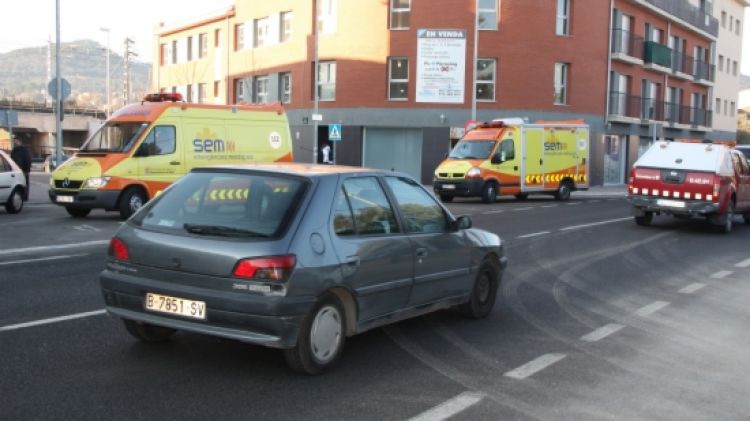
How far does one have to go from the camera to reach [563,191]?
28.7m

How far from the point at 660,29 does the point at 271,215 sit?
156 feet

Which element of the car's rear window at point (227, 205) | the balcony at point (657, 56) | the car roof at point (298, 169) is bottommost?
the car's rear window at point (227, 205)

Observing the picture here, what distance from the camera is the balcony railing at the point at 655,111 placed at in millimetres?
42384

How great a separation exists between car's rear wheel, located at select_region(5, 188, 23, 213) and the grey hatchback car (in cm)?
1372

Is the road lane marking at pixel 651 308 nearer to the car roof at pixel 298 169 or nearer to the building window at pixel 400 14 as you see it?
the car roof at pixel 298 169

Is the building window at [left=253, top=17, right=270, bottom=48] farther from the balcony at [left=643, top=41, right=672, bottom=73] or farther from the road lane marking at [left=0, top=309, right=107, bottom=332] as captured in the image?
the road lane marking at [left=0, top=309, right=107, bottom=332]

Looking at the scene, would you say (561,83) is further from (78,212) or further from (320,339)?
(320,339)

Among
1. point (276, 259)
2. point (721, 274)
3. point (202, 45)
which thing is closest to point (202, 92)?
point (202, 45)

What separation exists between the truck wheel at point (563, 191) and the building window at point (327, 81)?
14589 millimetres

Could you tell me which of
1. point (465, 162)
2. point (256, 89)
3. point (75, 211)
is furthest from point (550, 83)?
point (75, 211)

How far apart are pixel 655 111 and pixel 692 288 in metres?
40.8

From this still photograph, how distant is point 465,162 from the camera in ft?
84.5

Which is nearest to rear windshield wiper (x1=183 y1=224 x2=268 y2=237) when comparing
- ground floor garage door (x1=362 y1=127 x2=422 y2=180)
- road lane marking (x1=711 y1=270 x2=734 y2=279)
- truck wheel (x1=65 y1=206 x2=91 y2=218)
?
road lane marking (x1=711 y1=270 x2=734 y2=279)

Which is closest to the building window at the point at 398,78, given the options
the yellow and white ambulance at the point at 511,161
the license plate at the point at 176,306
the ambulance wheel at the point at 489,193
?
the yellow and white ambulance at the point at 511,161
